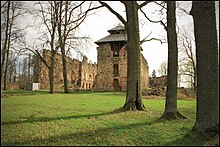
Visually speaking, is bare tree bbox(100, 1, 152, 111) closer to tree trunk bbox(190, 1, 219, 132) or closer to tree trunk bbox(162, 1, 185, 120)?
tree trunk bbox(162, 1, 185, 120)

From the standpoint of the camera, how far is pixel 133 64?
34.0 ft

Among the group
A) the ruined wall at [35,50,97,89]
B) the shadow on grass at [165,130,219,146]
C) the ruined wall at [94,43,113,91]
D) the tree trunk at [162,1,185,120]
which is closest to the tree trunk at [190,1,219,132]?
the shadow on grass at [165,130,219,146]

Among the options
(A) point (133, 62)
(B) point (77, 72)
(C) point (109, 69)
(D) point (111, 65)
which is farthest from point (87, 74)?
(A) point (133, 62)

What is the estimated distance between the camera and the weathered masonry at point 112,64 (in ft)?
131

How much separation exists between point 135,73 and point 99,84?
3036 cm

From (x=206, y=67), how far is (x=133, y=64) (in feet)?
16.5

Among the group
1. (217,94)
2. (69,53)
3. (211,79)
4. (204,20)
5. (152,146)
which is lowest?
Result: (152,146)

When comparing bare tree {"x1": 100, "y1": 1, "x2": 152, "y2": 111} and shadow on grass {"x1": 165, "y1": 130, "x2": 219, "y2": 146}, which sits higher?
bare tree {"x1": 100, "y1": 1, "x2": 152, "y2": 111}

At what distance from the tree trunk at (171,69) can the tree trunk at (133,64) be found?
1.99 m

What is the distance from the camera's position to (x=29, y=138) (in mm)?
5070

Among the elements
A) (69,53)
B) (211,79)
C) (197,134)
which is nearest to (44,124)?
(197,134)

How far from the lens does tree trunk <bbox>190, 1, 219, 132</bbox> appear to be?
5.39 metres

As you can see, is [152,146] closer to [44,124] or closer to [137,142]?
[137,142]

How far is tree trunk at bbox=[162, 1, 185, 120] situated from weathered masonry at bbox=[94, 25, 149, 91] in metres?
30.6
